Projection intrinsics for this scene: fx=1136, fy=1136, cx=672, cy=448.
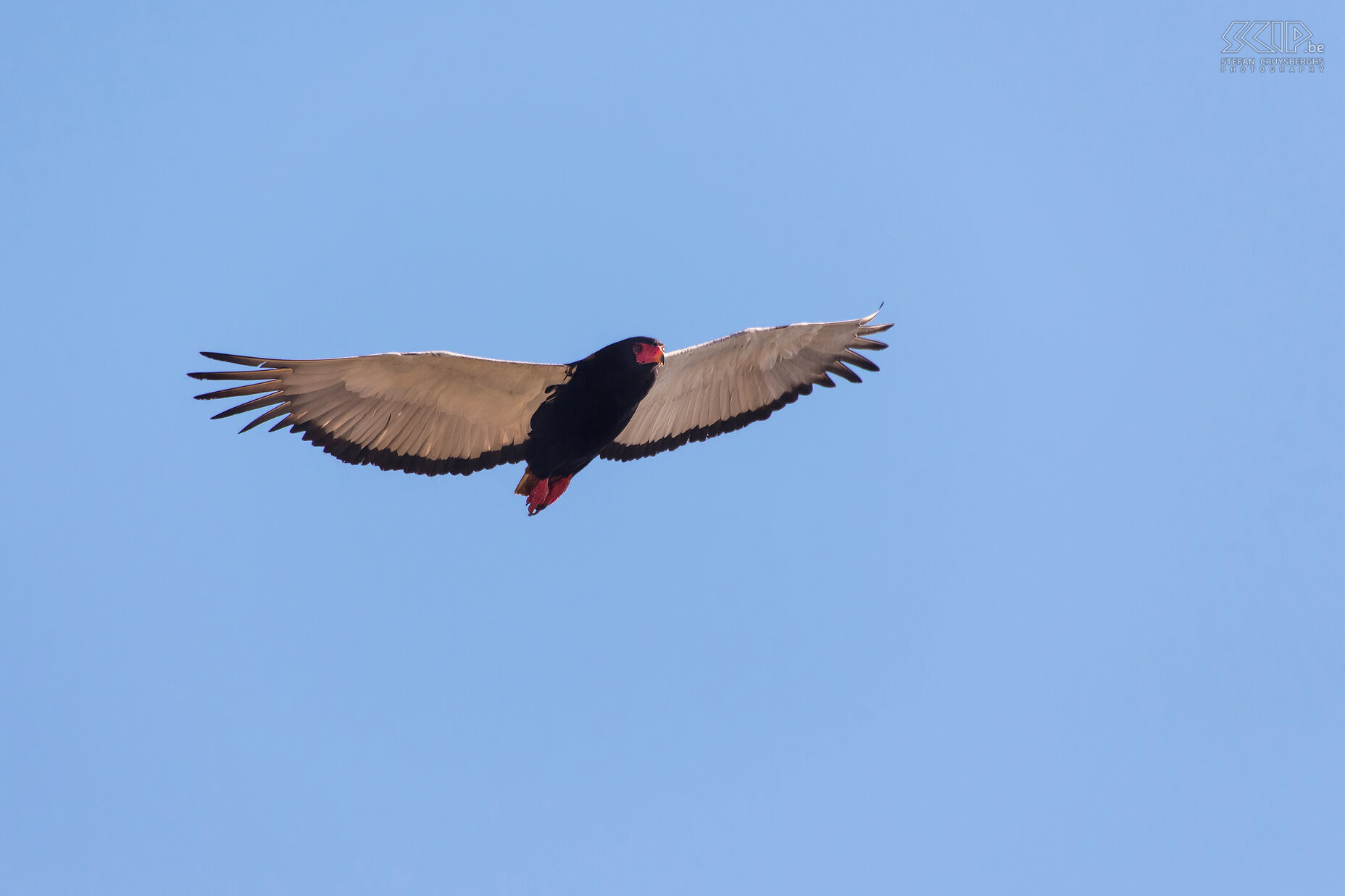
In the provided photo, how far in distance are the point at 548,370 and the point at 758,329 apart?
106 inches

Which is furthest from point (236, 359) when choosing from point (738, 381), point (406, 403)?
point (738, 381)

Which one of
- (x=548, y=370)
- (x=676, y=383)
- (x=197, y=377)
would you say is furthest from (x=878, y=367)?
(x=197, y=377)

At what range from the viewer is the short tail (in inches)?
569

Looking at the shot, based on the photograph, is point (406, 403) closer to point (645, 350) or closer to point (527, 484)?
point (527, 484)

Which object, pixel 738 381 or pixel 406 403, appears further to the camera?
pixel 738 381

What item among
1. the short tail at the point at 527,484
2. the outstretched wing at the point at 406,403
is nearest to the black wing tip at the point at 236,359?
the outstretched wing at the point at 406,403

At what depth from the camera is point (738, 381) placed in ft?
50.0

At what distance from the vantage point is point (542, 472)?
47.1ft

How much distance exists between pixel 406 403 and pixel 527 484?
184 cm

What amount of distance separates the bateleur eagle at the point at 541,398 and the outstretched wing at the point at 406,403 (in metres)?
0.01

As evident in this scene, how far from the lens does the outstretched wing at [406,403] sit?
12.9 meters

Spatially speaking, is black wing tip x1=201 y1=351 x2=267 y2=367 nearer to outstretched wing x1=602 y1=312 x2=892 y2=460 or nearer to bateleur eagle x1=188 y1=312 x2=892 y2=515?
bateleur eagle x1=188 y1=312 x2=892 y2=515

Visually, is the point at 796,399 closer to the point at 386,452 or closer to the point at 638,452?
the point at 638,452

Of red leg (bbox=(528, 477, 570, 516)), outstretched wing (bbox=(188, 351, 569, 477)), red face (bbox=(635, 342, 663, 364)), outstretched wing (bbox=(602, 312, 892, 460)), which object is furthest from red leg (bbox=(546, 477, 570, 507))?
red face (bbox=(635, 342, 663, 364))
